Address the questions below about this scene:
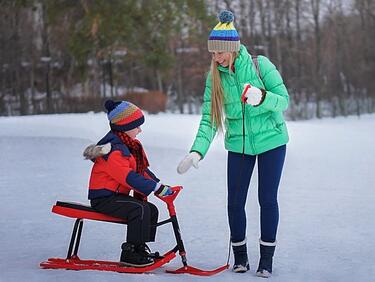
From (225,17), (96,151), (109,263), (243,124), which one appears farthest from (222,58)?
(109,263)

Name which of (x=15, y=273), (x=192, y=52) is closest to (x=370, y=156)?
(x=15, y=273)

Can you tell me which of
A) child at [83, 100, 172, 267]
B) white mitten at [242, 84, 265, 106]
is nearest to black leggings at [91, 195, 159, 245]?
child at [83, 100, 172, 267]

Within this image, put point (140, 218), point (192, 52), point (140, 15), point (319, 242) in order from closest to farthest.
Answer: point (140, 218), point (319, 242), point (140, 15), point (192, 52)

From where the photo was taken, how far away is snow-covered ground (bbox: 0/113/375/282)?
4332 millimetres

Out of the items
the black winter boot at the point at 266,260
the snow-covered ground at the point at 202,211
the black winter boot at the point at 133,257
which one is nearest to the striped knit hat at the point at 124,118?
the black winter boot at the point at 133,257

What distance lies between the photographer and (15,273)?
410 cm

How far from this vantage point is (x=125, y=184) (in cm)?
391

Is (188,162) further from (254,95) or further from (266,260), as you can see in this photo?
(266,260)

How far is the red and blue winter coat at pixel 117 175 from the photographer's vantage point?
3865mm

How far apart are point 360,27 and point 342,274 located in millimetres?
31668

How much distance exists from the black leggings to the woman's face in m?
0.87

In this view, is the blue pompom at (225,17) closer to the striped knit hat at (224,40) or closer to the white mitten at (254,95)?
the striped knit hat at (224,40)

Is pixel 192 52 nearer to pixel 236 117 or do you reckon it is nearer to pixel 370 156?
pixel 370 156

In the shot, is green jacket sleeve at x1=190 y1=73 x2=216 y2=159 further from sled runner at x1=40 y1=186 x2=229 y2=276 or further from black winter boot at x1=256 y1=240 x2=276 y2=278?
black winter boot at x1=256 y1=240 x2=276 y2=278
